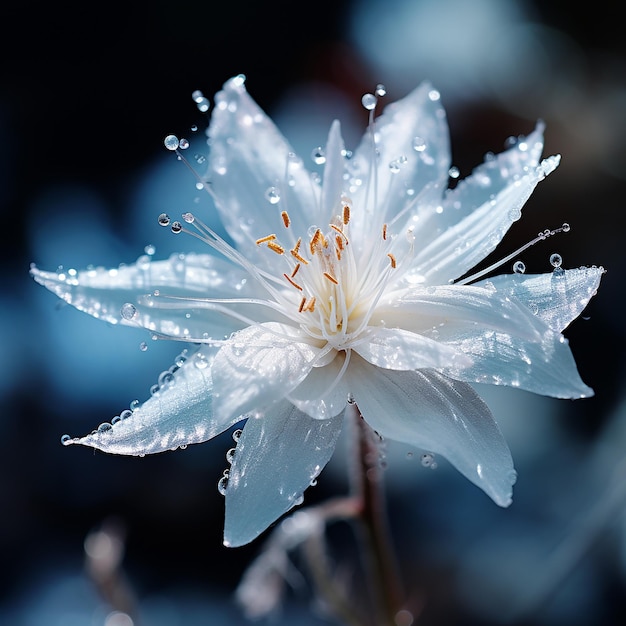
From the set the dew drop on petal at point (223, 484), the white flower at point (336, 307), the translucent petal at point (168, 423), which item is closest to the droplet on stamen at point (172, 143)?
the white flower at point (336, 307)

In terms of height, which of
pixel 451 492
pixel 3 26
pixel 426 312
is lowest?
pixel 451 492

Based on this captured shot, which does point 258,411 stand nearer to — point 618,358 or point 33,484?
point 618,358

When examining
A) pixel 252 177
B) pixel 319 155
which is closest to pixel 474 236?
Answer: pixel 319 155

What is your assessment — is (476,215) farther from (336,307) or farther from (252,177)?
(252,177)

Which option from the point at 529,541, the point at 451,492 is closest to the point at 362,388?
the point at 529,541

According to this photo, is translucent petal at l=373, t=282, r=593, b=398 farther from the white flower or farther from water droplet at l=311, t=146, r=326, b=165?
water droplet at l=311, t=146, r=326, b=165

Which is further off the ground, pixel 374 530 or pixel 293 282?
pixel 293 282
